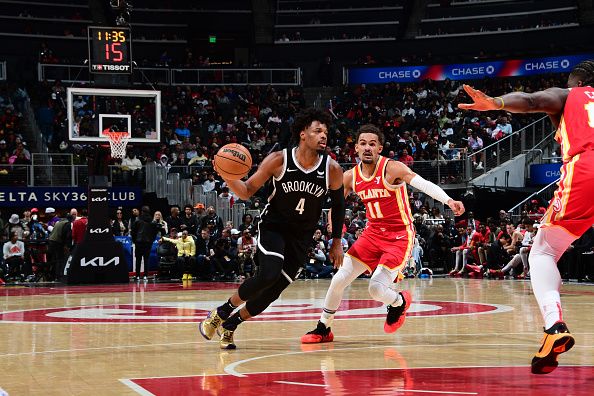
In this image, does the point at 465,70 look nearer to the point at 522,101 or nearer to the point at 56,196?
the point at 56,196

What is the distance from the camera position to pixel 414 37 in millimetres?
39750

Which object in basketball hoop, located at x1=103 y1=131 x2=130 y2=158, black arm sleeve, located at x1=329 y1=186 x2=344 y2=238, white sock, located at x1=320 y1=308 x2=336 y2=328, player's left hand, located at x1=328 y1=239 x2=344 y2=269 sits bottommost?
white sock, located at x1=320 y1=308 x2=336 y2=328

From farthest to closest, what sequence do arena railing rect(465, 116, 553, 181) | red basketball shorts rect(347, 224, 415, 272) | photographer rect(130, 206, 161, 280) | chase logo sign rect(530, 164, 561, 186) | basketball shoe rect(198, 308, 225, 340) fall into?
chase logo sign rect(530, 164, 561, 186)
arena railing rect(465, 116, 553, 181)
photographer rect(130, 206, 161, 280)
red basketball shorts rect(347, 224, 415, 272)
basketball shoe rect(198, 308, 225, 340)

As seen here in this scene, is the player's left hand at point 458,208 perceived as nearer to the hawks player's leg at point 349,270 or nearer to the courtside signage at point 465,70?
the hawks player's leg at point 349,270

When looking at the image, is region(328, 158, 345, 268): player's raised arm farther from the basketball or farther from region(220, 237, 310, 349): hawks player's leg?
the basketball

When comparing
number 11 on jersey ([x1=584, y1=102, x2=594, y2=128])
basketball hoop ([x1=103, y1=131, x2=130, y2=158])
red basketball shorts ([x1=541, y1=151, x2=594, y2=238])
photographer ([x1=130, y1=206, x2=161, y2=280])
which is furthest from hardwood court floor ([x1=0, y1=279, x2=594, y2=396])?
basketball hoop ([x1=103, y1=131, x2=130, y2=158])

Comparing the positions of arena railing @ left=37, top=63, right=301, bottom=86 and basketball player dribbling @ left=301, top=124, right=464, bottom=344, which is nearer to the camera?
basketball player dribbling @ left=301, top=124, right=464, bottom=344

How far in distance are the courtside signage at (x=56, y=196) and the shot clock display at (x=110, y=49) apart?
4.84 meters

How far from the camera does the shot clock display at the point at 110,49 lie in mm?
21938

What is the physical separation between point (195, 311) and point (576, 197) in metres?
7.27

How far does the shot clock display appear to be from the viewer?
2194cm

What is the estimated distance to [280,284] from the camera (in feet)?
26.5

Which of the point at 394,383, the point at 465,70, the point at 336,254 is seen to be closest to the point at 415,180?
the point at 336,254

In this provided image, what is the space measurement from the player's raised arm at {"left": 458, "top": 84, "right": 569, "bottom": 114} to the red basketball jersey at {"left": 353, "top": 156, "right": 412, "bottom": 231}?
2.71 m
